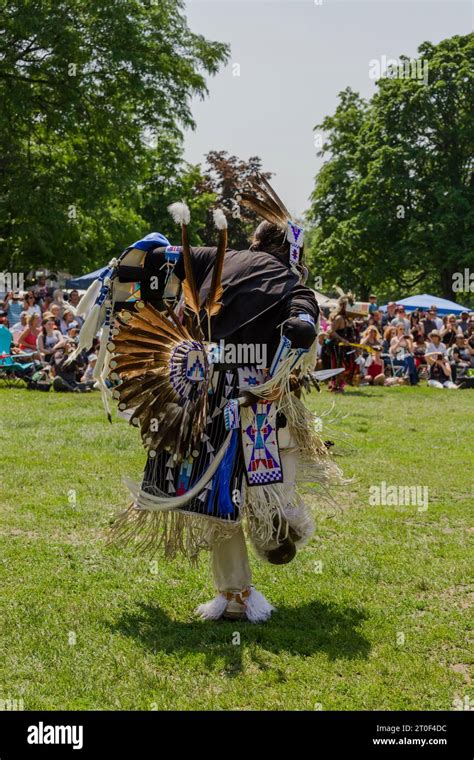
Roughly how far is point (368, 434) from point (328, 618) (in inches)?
215

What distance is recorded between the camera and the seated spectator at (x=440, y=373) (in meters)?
16.6

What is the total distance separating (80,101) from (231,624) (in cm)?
1744

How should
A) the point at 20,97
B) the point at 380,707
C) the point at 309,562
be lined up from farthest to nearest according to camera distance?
the point at 20,97, the point at 309,562, the point at 380,707

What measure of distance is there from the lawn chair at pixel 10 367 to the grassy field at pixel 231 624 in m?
6.47

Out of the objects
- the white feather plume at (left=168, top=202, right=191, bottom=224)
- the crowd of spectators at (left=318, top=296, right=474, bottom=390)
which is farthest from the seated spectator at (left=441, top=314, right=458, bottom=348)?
the white feather plume at (left=168, top=202, right=191, bottom=224)

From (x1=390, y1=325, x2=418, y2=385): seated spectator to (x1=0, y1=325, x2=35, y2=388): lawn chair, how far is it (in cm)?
749

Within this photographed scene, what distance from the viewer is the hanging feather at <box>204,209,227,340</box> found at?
3824 mm

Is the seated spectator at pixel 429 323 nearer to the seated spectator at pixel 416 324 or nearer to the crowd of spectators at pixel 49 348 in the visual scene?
the seated spectator at pixel 416 324

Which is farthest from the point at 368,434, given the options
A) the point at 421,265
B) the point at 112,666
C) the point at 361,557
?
the point at 421,265

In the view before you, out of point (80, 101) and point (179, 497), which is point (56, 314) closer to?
point (80, 101)

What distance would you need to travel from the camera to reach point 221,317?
4008mm

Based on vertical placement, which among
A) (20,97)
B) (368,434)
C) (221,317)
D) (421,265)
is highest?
(20,97)

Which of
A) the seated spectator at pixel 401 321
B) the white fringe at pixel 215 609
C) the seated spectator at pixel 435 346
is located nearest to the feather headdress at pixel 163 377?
the white fringe at pixel 215 609
